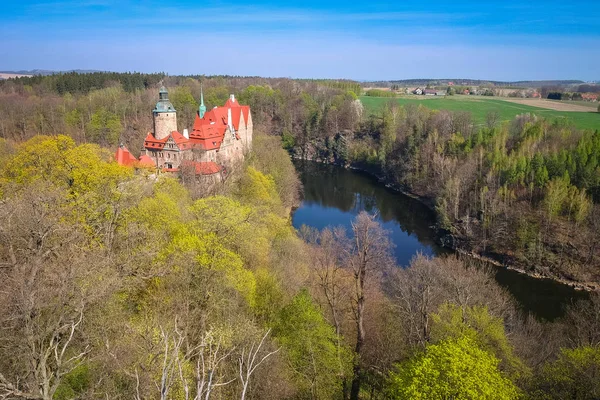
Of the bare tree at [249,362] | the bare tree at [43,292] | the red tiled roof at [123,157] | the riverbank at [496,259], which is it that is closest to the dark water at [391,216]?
the riverbank at [496,259]

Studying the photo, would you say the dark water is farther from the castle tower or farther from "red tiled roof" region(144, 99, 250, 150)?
the castle tower

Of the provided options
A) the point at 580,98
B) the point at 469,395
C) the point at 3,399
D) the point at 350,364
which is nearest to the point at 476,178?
the point at 350,364

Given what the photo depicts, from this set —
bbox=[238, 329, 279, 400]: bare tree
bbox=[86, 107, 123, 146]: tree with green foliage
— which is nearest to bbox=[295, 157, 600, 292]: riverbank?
bbox=[238, 329, 279, 400]: bare tree

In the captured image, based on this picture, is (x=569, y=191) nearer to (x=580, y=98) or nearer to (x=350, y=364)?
(x=350, y=364)

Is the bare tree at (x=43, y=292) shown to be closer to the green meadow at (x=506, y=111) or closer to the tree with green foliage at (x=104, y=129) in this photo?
the tree with green foliage at (x=104, y=129)

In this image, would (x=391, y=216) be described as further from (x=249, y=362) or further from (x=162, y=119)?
(x=249, y=362)

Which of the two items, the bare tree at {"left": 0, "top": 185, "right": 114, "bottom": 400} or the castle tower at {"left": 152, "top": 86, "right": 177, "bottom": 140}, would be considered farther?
the castle tower at {"left": 152, "top": 86, "right": 177, "bottom": 140}
